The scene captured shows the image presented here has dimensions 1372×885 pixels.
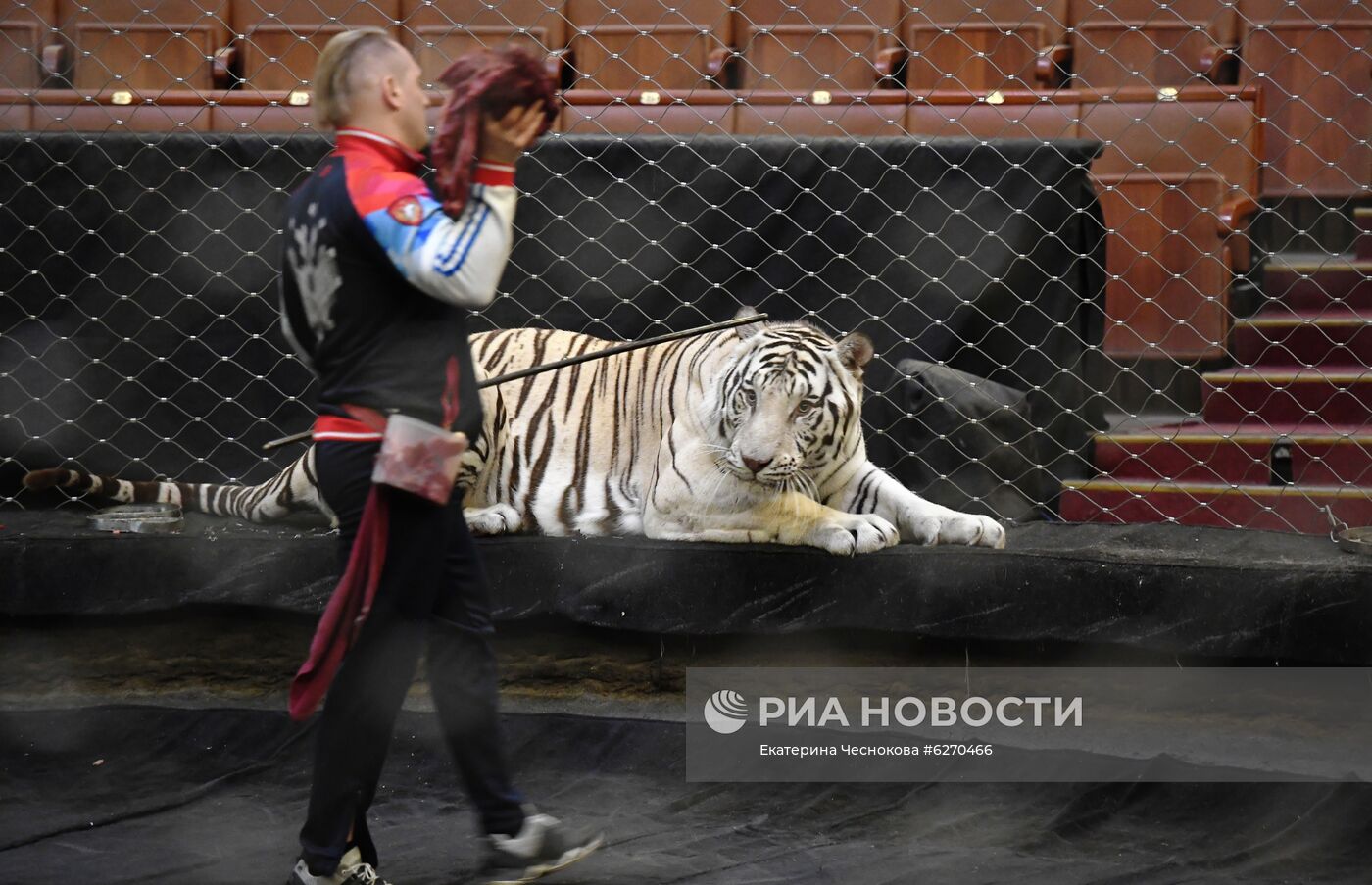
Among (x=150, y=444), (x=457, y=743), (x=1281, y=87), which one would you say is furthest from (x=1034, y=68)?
(x=457, y=743)

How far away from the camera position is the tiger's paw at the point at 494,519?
2654 mm

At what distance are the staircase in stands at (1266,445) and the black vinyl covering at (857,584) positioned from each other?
0.23 metres

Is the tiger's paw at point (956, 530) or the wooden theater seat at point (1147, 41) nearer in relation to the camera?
the tiger's paw at point (956, 530)

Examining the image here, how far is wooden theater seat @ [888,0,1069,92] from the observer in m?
3.72

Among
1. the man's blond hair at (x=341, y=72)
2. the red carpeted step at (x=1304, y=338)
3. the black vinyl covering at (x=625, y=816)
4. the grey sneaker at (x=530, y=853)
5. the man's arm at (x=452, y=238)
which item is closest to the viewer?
the man's arm at (x=452, y=238)

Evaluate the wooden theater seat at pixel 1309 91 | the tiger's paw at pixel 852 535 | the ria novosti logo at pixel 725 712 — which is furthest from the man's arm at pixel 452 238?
the wooden theater seat at pixel 1309 91

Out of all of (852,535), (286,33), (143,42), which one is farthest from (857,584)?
(143,42)

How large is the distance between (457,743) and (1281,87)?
3009mm

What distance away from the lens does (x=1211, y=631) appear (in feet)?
7.75

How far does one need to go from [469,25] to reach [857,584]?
2.08 m

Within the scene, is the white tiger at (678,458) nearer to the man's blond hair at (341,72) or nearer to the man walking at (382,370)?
the man walking at (382,370)

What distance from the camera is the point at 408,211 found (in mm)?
1577

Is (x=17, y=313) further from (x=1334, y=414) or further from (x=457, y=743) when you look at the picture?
(x=1334, y=414)

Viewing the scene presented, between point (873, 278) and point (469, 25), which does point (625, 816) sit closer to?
point (873, 278)
